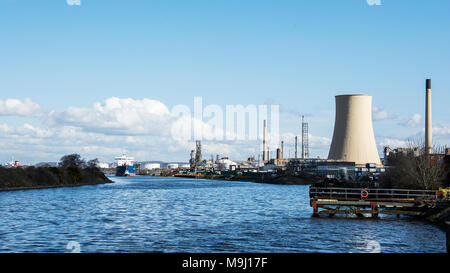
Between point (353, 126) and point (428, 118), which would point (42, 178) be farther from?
point (428, 118)

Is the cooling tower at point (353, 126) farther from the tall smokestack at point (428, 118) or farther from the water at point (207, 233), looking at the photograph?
the water at point (207, 233)

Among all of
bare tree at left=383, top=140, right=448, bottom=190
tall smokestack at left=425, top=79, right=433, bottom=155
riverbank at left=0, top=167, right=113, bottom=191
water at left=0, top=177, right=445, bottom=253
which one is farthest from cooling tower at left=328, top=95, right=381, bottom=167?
riverbank at left=0, top=167, right=113, bottom=191

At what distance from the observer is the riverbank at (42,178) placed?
8181cm

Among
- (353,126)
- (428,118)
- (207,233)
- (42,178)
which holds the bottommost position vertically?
(207,233)

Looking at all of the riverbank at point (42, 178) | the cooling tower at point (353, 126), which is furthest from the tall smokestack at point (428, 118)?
the riverbank at point (42, 178)

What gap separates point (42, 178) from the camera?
307ft

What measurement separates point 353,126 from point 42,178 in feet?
190

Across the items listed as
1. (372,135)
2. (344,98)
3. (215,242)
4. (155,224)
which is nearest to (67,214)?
(155,224)

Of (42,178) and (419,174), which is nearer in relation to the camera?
(419,174)

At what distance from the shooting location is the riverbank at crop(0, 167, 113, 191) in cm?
8181

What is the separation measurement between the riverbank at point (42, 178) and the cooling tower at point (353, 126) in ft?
178

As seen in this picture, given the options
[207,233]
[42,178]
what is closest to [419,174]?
[207,233]
